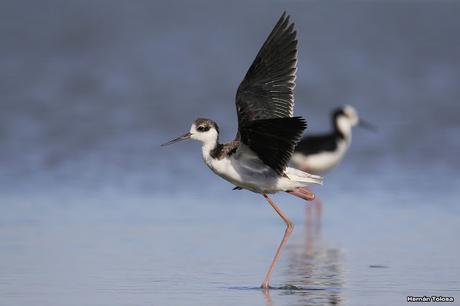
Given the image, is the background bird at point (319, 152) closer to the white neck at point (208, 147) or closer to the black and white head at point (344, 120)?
the black and white head at point (344, 120)

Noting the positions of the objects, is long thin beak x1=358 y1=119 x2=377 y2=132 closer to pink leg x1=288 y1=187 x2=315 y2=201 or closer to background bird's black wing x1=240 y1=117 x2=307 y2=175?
pink leg x1=288 y1=187 x2=315 y2=201

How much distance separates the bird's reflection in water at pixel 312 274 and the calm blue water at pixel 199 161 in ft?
0.08

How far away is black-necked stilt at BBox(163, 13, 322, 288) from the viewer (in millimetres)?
6574

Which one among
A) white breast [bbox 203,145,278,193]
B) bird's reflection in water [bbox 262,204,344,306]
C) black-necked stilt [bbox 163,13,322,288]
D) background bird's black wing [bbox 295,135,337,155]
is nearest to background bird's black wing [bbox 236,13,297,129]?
black-necked stilt [bbox 163,13,322,288]

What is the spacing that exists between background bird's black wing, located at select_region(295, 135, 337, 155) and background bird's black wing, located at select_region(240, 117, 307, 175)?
498 centimetres

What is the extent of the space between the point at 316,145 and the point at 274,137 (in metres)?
5.56

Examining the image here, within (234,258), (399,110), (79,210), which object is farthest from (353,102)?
(234,258)

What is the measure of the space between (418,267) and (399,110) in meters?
9.06

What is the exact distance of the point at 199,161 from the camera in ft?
41.1

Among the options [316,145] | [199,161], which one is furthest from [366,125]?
[199,161]

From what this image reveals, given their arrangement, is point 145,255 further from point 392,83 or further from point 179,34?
point 179,34

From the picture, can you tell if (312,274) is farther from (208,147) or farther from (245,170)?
(208,147)

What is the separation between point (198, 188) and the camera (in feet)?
35.9

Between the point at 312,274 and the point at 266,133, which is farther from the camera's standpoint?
the point at 312,274
